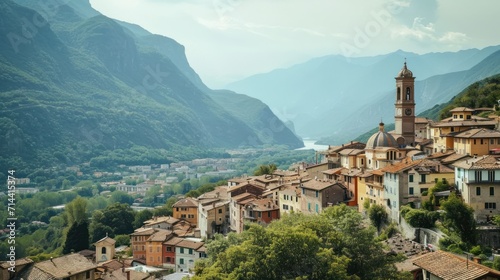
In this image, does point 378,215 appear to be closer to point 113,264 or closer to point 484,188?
point 484,188

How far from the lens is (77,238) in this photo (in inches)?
2778

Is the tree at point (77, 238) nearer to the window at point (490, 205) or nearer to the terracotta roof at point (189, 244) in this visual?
the terracotta roof at point (189, 244)

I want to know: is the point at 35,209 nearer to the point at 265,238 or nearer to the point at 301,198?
the point at 301,198

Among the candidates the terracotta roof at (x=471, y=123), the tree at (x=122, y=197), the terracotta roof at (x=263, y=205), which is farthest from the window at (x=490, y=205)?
the tree at (x=122, y=197)

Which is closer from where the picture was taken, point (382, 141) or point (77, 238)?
point (382, 141)

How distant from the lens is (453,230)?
121 feet

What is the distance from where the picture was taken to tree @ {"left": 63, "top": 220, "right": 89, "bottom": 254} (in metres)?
69.9

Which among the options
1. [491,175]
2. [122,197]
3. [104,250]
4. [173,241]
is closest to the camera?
[491,175]

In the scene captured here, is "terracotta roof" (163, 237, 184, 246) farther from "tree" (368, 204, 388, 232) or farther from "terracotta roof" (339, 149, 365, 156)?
"tree" (368, 204, 388, 232)

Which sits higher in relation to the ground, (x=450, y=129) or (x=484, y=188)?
(x=450, y=129)

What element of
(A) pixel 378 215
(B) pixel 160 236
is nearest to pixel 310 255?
(A) pixel 378 215

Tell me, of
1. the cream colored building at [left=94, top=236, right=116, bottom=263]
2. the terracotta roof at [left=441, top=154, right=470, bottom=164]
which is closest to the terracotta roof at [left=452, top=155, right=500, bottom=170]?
the terracotta roof at [left=441, top=154, right=470, bottom=164]

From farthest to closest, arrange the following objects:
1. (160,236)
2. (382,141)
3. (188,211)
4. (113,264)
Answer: (188,211)
(160,236)
(382,141)
(113,264)

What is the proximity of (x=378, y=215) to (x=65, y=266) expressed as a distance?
23274mm
